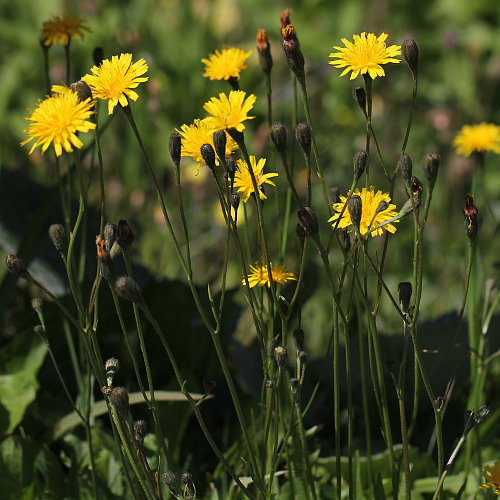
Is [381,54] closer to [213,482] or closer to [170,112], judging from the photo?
[213,482]

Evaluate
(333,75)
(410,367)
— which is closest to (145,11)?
(333,75)

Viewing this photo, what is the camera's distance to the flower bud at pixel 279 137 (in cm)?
93

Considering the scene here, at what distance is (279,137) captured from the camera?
934 mm

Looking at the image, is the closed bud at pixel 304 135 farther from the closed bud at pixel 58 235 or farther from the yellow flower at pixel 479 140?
the yellow flower at pixel 479 140

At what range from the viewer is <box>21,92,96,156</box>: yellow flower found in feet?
2.90

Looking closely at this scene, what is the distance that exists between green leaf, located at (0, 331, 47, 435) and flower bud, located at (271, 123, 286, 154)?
0.81 m

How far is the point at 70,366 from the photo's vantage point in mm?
1785

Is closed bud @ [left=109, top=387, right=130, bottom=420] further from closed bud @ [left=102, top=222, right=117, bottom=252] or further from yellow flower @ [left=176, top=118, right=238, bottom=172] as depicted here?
yellow flower @ [left=176, top=118, right=238, bottom=172]

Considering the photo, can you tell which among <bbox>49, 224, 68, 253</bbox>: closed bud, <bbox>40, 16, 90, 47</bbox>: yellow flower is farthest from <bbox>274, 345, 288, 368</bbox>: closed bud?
<bbox>40, 16, 90, 47</bbox>: yellow flower

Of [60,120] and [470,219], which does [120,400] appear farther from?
[470,219]

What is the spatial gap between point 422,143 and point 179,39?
1.36m

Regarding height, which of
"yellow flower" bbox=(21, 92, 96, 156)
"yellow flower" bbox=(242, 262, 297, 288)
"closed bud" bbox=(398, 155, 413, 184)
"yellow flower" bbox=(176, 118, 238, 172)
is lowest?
"yellow flower" bbox=(242, 262, 297, 288)

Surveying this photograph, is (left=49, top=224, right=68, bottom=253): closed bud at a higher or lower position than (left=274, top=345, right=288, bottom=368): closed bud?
higher

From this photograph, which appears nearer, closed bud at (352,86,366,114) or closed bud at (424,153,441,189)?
closed bud at (424,153,441,189)
